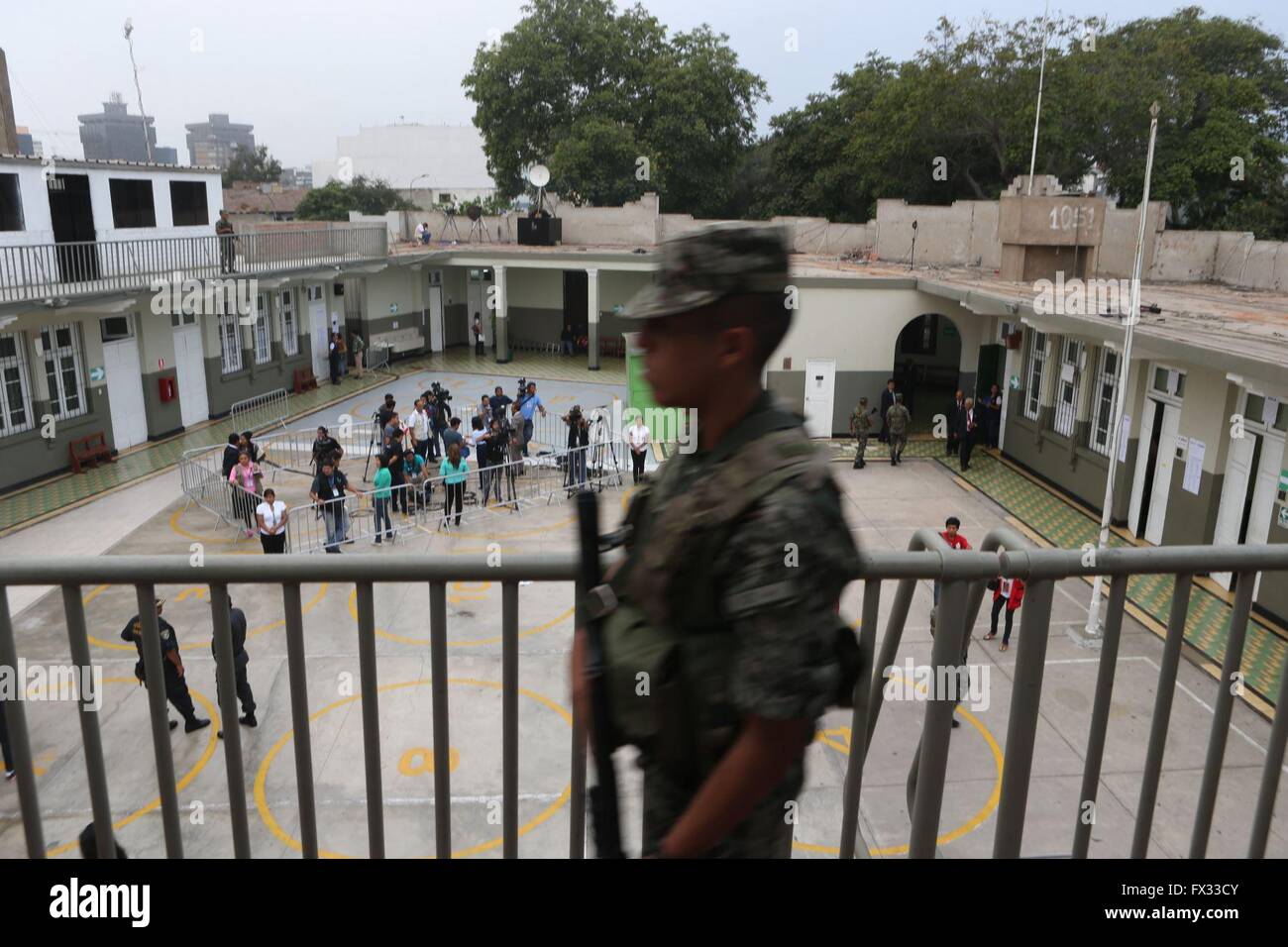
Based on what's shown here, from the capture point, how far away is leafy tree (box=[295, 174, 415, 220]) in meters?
54.2

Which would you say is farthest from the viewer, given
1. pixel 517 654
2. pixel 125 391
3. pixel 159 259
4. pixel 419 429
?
pixel 159 259

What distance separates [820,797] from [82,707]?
6856 millimetres

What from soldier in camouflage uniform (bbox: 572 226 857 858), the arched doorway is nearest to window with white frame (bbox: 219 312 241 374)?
the arched doorway

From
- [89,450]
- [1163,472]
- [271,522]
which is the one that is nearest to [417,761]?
[271,522]

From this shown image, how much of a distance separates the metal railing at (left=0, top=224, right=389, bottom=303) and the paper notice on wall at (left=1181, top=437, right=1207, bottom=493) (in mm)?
19646

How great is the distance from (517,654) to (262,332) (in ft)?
87.4

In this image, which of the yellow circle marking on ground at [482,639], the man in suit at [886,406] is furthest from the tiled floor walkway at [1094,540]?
the yellow circle marking on ground at [482,639]

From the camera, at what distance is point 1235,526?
13.6m

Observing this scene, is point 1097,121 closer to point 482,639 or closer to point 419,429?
point 419,429

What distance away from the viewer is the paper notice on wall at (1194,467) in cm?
1434

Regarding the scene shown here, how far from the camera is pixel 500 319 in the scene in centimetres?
3272

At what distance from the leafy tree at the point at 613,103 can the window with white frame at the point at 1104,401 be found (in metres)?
23.9
